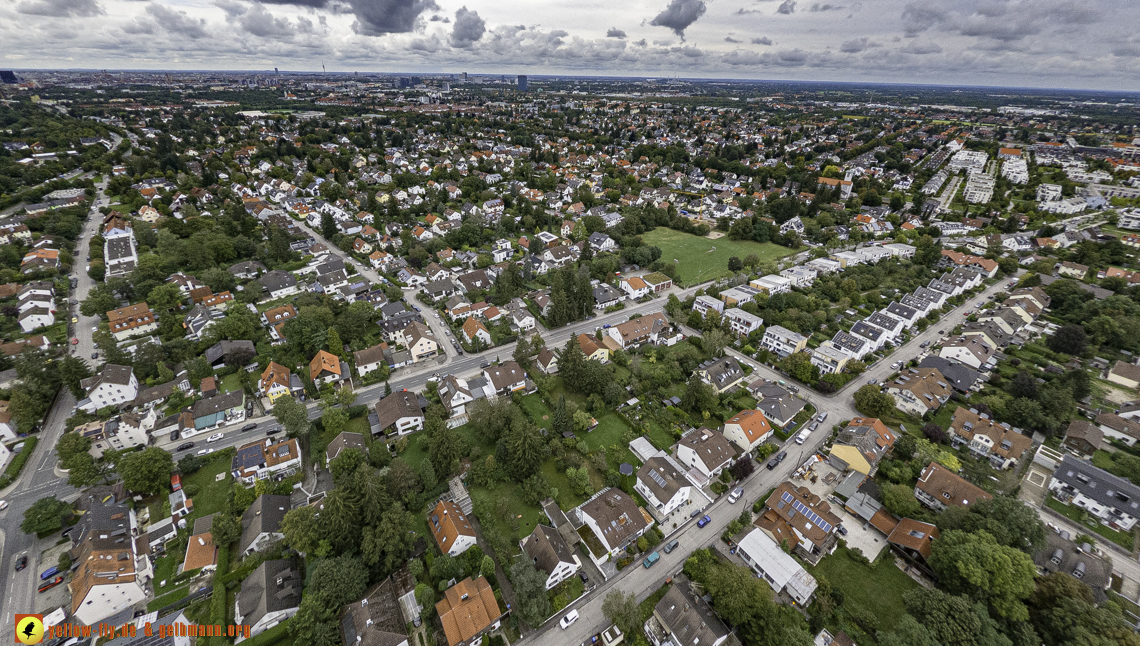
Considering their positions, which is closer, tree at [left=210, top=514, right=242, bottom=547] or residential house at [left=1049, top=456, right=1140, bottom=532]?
tree at [left=210, top=514, right=242, bottom=547]

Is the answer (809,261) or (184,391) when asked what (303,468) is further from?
(809,261)

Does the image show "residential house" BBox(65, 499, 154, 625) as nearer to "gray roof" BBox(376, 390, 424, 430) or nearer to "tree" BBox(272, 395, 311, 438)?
"tree" BBox(272, 395, 311, 438)

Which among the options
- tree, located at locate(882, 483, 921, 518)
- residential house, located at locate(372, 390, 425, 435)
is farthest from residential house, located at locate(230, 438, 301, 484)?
tree, located at locate(882, 483, 921, 518)

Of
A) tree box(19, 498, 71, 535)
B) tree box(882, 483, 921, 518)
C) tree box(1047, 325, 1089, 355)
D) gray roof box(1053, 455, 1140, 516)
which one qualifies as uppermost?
tree box(1047, 325, 1089, 355)

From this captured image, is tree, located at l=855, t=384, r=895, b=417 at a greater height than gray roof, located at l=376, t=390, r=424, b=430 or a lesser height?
greater

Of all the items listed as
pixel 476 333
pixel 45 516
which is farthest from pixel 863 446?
pixel 45 516

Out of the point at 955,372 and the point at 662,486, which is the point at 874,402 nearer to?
the point at 955,372

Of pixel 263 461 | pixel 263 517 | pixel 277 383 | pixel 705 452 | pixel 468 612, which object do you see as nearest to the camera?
pixel 468 612

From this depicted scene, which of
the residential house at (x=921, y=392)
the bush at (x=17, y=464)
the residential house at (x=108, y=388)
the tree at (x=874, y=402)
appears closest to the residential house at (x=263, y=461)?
the bush at (x=17, y=464)
